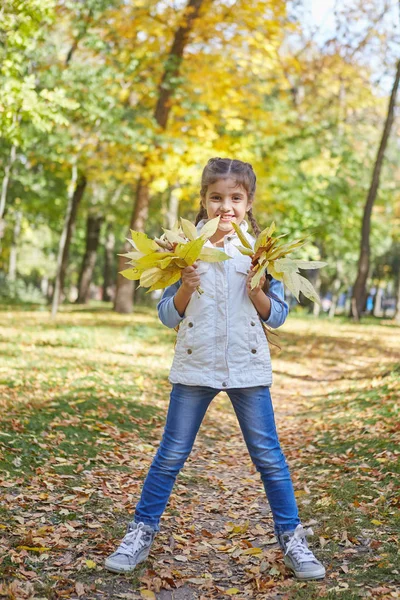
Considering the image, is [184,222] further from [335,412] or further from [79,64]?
[79,64]

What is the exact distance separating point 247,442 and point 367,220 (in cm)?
1684

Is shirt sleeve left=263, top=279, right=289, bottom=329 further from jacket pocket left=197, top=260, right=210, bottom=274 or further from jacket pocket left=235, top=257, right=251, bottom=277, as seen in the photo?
jacket pocket left=197, top=260, right=210, bottom=274

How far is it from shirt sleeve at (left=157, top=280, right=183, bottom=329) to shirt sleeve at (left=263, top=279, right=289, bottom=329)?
452 mm

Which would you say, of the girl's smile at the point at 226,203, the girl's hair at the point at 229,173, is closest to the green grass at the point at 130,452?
the girl's smile at the point at 226,203

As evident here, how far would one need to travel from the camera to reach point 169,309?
346cm

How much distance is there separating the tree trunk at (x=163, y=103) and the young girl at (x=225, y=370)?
11430 mm

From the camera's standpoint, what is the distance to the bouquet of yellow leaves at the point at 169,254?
326cm

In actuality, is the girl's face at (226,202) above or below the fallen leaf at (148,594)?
above

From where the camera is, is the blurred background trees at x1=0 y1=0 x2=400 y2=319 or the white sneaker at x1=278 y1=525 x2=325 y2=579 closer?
the white sneaker at x1=278 y1=525 x2=325 y2=579

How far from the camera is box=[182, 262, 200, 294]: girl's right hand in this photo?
3.31 m

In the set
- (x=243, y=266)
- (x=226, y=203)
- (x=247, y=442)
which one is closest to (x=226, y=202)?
(x=226, y=203)

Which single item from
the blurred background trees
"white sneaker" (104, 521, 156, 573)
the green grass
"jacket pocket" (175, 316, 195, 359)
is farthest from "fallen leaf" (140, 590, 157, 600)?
the blurred background trees

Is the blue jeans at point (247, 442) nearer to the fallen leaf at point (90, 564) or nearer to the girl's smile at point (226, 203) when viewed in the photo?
the fallen leaf at point (90, 564)

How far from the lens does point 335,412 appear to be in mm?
7805
